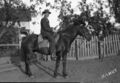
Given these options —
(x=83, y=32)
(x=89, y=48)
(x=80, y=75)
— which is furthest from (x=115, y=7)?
Answer: (x=80, y=75)

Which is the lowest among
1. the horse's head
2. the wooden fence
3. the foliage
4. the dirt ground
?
the dirt ground

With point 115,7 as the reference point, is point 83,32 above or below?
below

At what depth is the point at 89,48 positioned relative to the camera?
559 inches

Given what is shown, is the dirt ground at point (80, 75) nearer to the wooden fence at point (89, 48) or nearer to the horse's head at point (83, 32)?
the horse's head at point (83, 32)

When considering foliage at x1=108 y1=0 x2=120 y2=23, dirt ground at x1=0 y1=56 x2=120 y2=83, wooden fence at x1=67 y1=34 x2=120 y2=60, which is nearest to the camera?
dirt ground at x1=0 y1=56 x2=120 y2=83

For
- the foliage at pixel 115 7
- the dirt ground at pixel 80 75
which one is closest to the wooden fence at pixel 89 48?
the foliage at pixel 115 7


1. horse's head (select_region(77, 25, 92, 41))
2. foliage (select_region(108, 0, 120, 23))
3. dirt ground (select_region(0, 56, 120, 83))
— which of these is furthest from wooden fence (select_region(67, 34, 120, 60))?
horse's head (select_region(77, 25, 92, 41))

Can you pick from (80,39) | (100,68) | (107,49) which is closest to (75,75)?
(100,68)

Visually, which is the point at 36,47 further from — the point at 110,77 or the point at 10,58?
the point at 10,58

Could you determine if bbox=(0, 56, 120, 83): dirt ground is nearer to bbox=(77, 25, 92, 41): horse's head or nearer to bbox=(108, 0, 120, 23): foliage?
bbox=(77, 25, 92, 41): horse's head

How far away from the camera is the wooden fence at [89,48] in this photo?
541 inches

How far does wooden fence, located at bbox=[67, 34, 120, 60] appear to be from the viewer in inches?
541

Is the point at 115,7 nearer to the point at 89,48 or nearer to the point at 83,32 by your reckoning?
the point at 89,48

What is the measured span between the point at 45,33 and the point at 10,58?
210 inches
